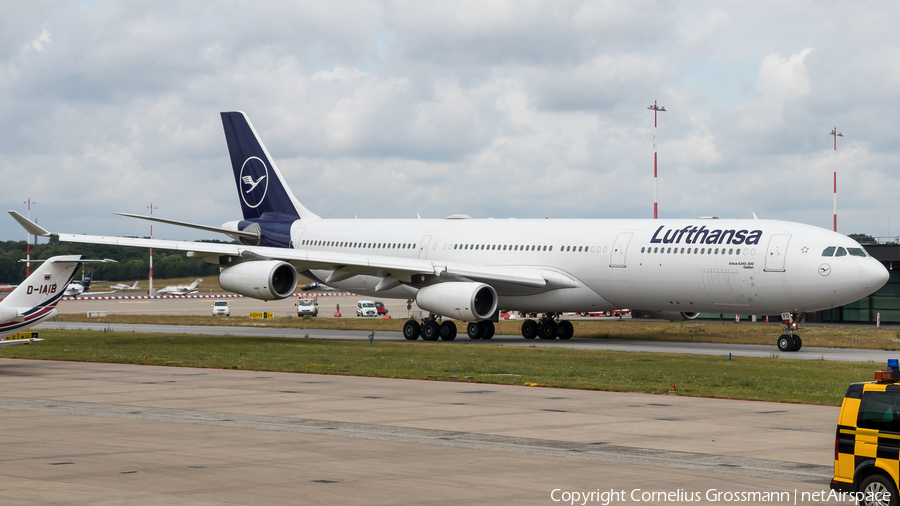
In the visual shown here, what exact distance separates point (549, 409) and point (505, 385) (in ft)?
14.3

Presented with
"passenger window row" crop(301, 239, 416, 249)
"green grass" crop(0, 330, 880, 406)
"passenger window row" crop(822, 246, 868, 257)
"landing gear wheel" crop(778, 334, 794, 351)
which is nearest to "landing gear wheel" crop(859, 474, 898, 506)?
"green grass" crop(0, 330, 880, 406)

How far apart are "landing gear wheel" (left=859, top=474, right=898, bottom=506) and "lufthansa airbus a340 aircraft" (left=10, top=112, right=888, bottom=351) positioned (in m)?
22.7

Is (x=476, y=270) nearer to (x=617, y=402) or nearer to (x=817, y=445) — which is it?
(x=617, y=402)

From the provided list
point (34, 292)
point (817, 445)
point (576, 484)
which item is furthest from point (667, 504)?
point (34, 292)

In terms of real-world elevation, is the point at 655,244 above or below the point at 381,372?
above

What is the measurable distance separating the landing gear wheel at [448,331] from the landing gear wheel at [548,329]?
3.99 m

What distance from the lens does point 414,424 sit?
1678 centimetres

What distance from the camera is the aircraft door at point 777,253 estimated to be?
31656 mm

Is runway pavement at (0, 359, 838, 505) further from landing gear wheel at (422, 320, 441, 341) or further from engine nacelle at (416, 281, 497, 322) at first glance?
landing gear wheel at (422, 320, 441, 341)

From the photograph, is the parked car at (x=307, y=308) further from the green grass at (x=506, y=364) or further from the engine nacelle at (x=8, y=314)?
the engine nacelle at (x=8, y=314)

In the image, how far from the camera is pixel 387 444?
14.7 m

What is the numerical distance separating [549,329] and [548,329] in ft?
0.16

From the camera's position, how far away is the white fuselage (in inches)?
1239

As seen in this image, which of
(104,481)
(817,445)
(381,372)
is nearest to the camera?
(104,481)
